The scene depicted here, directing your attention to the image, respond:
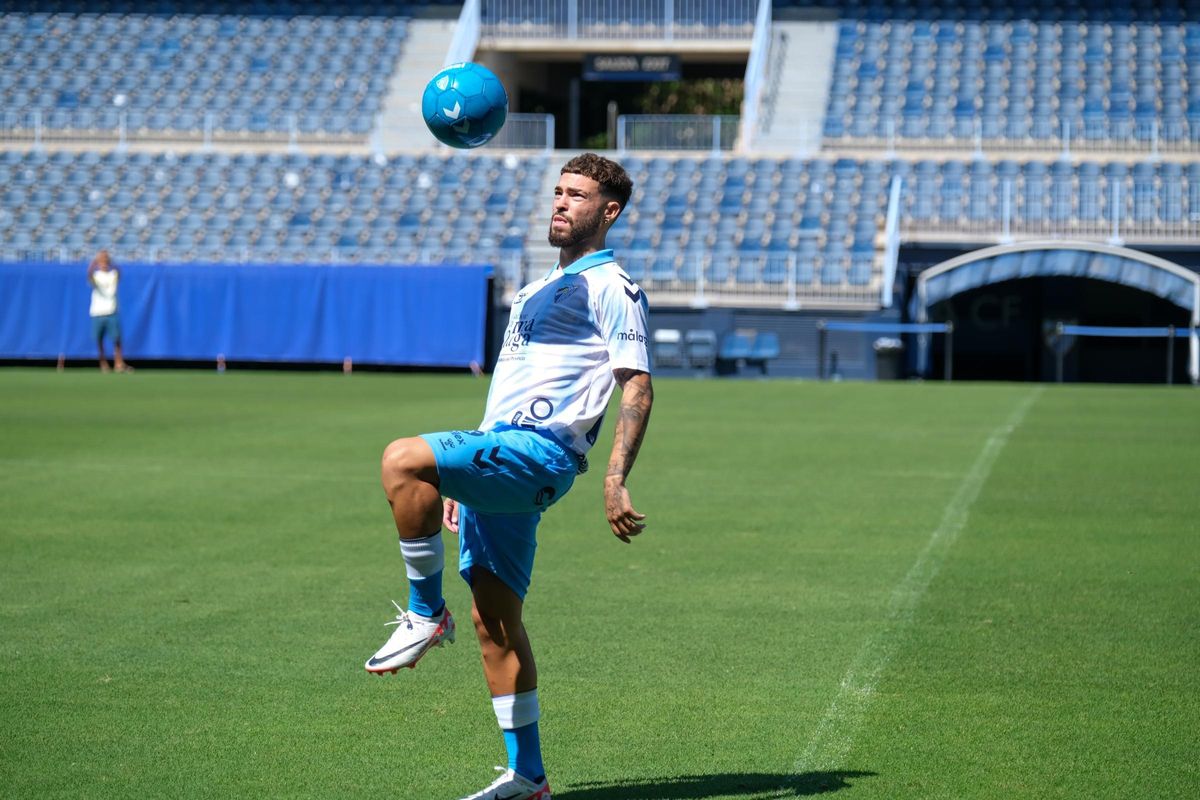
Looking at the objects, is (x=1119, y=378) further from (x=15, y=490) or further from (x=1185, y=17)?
(x=15, y=490)

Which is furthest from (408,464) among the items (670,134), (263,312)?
(670,134)

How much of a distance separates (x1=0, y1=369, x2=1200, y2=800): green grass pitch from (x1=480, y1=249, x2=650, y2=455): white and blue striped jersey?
1129 mm

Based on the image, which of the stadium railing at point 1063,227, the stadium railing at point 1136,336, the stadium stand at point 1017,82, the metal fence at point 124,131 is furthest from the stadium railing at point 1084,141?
the metal fence at point 124,131

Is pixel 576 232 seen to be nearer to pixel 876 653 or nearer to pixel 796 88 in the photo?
pixel 876 653

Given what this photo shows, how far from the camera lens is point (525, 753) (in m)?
4.54

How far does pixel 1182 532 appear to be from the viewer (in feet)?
32.6

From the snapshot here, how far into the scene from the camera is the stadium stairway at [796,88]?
115 ft

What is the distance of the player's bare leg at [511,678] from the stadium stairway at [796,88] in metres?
30.5

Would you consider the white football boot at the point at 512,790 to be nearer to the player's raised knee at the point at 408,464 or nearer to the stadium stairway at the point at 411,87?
the player's raised knee at the point at 408,464

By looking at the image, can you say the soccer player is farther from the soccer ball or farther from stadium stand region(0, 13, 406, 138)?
stadium stand region(0, 13, 406, 138)

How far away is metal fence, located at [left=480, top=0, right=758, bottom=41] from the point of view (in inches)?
1531

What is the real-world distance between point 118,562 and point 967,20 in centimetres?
3312

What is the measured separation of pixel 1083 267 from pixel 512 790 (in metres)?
25.5

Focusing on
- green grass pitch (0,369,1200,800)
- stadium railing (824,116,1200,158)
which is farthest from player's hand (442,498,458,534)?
stadium railing (824,116,1200,158)
